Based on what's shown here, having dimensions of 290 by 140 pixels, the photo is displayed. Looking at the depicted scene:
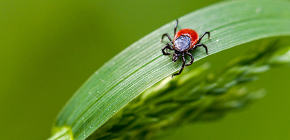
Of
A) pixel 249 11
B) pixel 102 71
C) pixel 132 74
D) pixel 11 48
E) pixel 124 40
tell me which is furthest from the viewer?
pixel 124 40

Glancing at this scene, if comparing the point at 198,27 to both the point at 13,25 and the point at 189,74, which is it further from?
the point at 13,25

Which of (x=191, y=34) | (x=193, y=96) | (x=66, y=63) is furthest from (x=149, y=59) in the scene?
(x=66, y=63)

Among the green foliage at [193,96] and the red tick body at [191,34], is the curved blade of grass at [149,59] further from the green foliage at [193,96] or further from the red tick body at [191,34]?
the green foliage at [193,96]

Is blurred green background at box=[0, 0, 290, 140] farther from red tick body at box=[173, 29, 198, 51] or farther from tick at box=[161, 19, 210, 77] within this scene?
red tick body at box=[173, 29, 198, 51]

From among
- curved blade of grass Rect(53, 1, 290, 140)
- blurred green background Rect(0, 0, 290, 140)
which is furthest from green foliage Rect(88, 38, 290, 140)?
blurred green background Rect(0, 0, 290, 140)

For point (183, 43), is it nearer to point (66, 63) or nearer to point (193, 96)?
point (193, 96)

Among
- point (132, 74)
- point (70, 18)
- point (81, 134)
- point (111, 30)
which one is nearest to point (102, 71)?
point (132, 74)

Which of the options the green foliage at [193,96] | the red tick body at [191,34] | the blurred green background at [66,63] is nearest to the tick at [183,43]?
the red tick body at [191,34]
